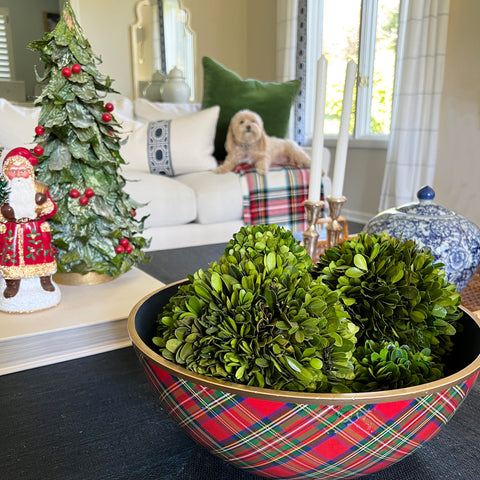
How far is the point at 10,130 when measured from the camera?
2.00 m

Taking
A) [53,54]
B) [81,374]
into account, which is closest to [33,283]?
[81,374]

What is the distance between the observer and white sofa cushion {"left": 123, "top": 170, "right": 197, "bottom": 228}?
6.50 feet

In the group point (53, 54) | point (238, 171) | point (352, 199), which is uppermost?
point (53, 54)

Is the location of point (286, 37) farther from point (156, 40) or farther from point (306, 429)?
point (306, 429)

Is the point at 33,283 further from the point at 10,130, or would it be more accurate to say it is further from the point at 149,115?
the point at 149,115

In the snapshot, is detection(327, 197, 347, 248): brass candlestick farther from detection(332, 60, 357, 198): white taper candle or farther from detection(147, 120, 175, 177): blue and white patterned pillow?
detection(147, 120, 175, 177): blue and white patterned pillow

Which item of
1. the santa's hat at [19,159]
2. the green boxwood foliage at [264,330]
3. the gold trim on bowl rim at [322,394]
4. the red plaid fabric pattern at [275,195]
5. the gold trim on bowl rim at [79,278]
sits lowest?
the red plaid fabric pattern at [275,195]

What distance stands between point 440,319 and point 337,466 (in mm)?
157

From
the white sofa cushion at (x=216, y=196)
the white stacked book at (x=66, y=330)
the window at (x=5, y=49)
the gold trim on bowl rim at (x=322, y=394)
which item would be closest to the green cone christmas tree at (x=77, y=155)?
the white stacked book at (x=66, y=330)

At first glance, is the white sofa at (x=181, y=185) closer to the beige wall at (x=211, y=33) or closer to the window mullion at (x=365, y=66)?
the window mullion at (x=365, y=66)

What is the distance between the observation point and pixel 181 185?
2.13 m

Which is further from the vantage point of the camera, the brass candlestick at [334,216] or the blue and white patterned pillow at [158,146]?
the blue and white patterned pillow at [158,146]

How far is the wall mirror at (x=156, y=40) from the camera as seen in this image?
418 cm

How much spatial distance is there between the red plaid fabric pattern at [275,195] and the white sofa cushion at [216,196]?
5cm
